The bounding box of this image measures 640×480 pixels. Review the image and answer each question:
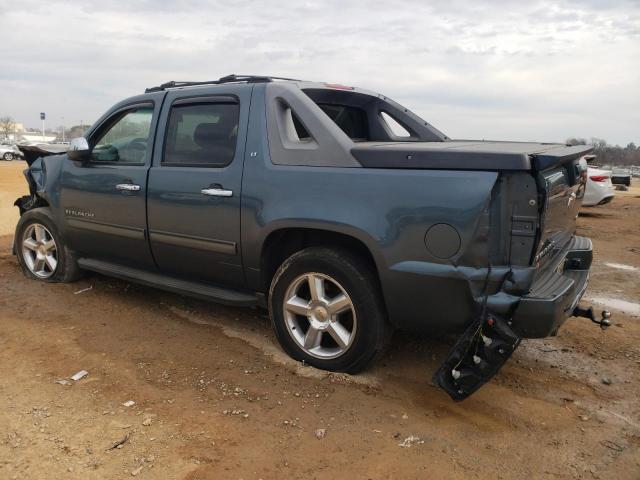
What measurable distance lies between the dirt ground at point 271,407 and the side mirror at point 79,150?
130 centimetres

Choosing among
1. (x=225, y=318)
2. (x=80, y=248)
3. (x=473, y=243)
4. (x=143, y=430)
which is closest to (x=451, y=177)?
(x=473, y=243)

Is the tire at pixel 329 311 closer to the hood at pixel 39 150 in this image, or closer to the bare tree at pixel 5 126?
the hood at pixel 39 150

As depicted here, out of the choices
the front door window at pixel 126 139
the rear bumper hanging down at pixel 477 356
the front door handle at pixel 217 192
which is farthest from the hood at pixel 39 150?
the rear bumper hanging down at pixel 477 356

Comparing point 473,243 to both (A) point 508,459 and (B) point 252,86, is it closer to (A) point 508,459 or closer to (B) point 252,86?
(A) point 508,459

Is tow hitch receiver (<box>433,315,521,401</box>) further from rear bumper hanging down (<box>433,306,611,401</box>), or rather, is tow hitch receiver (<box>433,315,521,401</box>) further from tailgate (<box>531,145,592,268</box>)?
tailgate (<box>531,145,592,268</box>)

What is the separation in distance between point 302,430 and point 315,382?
55 centimetres

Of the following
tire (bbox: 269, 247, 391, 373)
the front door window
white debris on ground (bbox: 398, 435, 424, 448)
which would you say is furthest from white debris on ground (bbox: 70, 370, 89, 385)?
white debris on ground (bbox: 398, 435, 424, 448)

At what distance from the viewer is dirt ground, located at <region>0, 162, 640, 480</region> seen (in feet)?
8.65

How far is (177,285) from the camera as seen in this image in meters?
4.31

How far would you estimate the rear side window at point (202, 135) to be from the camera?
3.94 meters

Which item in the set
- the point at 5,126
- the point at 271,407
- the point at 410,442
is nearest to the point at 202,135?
the point at 271,407

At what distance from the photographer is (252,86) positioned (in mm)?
3873

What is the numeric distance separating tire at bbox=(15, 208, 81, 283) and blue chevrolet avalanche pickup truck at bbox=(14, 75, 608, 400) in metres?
0.12

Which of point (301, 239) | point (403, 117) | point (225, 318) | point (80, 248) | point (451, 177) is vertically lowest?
point (225, 318)
